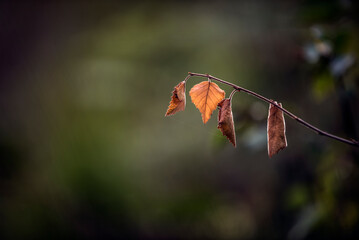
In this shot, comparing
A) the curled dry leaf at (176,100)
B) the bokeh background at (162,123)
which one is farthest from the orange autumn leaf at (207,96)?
the bokeh background at (162,123)

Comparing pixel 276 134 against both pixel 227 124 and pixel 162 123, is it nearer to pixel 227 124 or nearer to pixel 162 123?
pixel 227 124

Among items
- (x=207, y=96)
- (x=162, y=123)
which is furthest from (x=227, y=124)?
(x=162, y=123)

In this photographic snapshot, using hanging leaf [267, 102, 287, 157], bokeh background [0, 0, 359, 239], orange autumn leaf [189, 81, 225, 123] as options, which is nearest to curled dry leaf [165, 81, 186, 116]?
orange autumn leaf [189, 81, 225, 123]

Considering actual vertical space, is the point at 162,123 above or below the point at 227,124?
below

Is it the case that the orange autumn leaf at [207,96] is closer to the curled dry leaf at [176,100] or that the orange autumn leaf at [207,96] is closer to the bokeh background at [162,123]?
the curled dry leaf at [176,100]

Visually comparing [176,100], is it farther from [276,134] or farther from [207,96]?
[276,134]

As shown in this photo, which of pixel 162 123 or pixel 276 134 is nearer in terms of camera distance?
pixel 276 134

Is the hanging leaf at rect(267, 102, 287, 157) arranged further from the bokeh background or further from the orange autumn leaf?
the bokeh background
